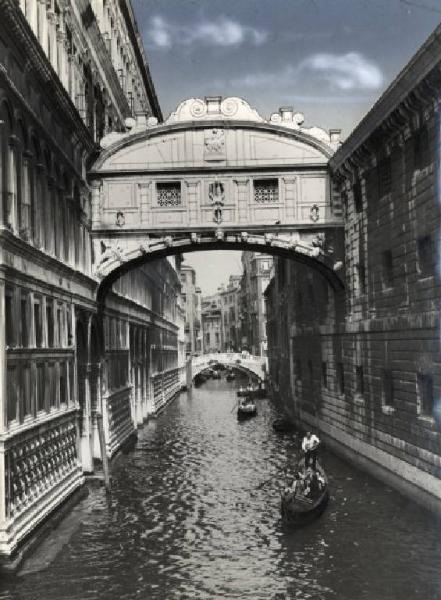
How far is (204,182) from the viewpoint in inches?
954

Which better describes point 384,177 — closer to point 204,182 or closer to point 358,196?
point 358,196

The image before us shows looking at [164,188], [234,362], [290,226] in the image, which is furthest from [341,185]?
[234,362]

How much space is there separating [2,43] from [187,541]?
10559 millimetres

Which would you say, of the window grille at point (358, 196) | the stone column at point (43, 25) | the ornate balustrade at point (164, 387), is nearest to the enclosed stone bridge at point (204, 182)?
the window grille at point (358, 196)

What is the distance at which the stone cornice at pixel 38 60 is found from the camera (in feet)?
45.2

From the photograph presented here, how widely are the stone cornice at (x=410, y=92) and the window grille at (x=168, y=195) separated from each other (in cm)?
607

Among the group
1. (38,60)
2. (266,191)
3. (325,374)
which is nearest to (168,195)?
(266,191)

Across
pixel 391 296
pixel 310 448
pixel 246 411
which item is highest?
pixel 391 296

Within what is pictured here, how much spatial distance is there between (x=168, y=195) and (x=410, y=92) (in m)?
9.37

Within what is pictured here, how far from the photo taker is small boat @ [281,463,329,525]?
1692cm

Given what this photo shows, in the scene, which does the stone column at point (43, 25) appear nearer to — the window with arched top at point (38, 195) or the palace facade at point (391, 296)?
the window with arched top at point (38, 195)

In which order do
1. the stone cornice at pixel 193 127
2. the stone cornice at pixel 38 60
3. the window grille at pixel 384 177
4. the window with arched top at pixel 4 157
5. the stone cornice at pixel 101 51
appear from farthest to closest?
the stone cornice at pixel 193 127 → the stone cornice at pixel 101 51 → the window grille at pixel 384 177 → the window with arched top at pixel 4 157 → the stone cornice at pixel 38 60

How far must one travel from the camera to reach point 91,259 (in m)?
23.9

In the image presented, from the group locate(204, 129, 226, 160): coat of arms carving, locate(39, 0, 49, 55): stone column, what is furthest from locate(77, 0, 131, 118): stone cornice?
locate(204, 129, 226, 160): coat of arms carving
